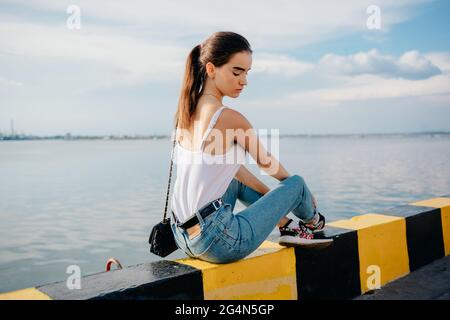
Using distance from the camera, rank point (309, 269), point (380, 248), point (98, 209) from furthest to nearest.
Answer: point (98, 209), point (380, 248), point (309, 269)

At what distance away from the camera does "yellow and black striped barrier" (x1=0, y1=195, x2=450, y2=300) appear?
1979mm

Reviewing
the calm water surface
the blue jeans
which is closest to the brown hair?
the blue jeans

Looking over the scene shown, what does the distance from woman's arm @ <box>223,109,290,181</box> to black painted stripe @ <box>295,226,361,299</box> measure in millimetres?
506

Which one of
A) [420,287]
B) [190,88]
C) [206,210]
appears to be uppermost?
[190,88]

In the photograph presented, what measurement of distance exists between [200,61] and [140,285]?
130 centimetres

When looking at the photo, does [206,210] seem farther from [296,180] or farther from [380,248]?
[380,248]

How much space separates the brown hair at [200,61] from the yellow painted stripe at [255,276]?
81cm

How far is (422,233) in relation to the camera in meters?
3.41

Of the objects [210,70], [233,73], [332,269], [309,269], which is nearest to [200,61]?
[210,70]

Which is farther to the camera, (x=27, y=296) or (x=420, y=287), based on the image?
(x=420, y=287)

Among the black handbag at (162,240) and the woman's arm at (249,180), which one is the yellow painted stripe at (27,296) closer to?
the black handbag at (162,240)
